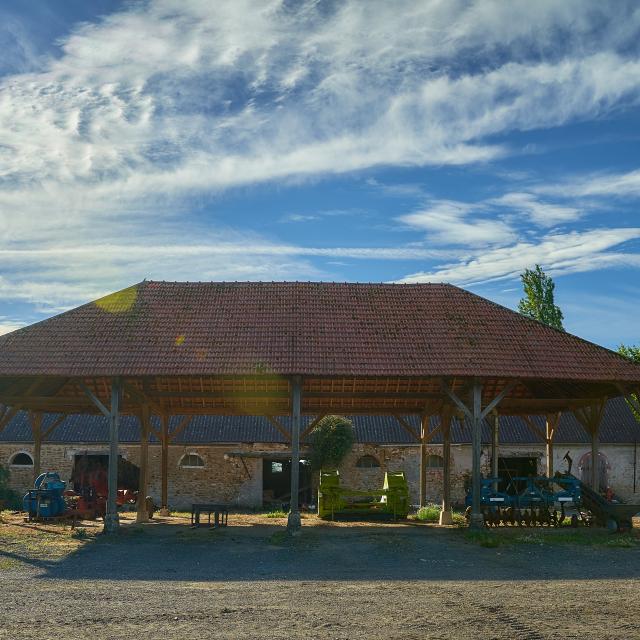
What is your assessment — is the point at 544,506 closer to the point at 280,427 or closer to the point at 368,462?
the point at 280,427

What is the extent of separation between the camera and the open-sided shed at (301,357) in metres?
16.6

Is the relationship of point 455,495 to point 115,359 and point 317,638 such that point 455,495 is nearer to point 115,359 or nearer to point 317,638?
point 115,359

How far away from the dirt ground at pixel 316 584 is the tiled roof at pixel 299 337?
134 inches

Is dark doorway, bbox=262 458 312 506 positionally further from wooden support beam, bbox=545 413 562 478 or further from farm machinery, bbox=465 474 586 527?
farm machinery, bbox=465 474 586 527

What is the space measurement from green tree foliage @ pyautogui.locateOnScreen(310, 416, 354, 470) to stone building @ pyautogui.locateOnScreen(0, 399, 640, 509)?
0.63 m

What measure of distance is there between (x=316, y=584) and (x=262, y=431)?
16.8 m

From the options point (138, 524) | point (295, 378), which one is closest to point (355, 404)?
point (295, 378)

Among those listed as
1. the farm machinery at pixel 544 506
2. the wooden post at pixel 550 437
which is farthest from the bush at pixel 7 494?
the wooden post at pixel 550 437

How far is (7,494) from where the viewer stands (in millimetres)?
26188

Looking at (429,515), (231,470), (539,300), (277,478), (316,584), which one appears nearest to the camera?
(316,584)

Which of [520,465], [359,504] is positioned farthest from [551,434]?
[520,465]

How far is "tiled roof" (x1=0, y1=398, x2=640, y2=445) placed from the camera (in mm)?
27266

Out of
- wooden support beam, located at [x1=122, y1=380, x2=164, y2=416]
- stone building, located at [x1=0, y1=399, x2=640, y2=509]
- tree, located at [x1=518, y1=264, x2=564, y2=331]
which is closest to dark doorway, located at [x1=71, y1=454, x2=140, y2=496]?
stone building, located at [x1=0, y1=399, x2=640, y2=509]

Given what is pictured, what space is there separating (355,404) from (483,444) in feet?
25.4
